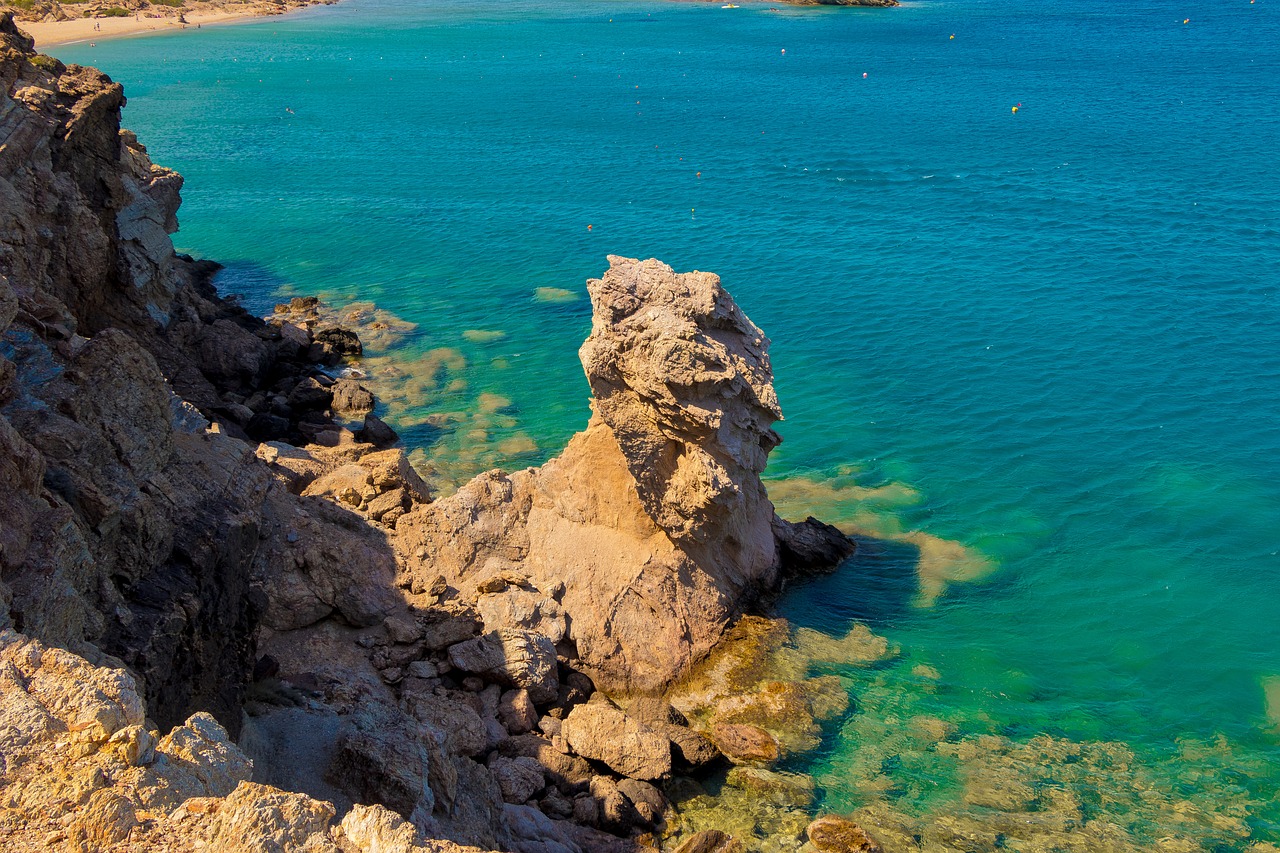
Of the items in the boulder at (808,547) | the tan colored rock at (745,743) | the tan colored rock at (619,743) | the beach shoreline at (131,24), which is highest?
the beach shoreline at (131,24)

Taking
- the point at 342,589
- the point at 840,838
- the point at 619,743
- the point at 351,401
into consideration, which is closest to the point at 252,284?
the point at 351,401

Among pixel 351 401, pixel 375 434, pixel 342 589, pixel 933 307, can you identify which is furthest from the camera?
pixel 933 307

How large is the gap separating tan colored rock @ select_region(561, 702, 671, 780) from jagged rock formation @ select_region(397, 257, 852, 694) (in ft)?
6.43

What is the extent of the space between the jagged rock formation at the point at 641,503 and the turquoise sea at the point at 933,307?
2986 millimetres

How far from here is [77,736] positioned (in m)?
7.80

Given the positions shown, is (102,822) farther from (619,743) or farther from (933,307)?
(933,307)

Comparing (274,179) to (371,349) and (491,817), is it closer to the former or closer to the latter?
(371,349)

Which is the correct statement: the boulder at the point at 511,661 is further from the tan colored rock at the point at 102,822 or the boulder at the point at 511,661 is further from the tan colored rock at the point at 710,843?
the tan colored rock at the point at 102,822

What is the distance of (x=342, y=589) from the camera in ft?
58.0

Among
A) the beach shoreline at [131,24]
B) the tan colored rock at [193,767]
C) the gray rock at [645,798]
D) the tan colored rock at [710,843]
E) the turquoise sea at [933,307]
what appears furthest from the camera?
the beach shoreline at [131,24]

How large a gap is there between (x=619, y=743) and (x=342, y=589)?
18.3ft

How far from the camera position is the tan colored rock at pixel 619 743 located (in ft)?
52.1

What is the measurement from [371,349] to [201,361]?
21.9ft

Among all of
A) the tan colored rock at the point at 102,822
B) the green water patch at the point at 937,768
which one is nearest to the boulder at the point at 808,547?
the green water patch at the point at 937,768
